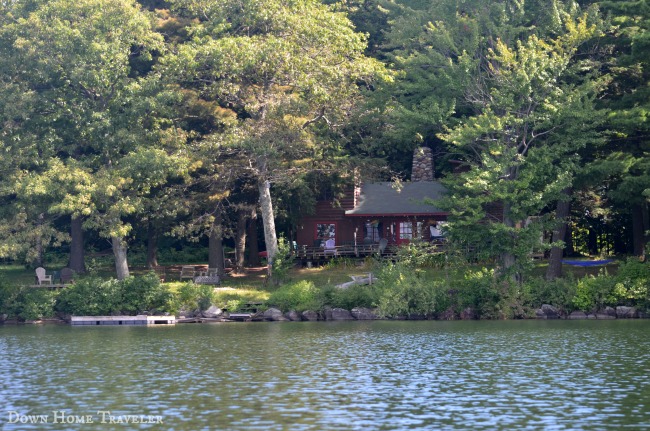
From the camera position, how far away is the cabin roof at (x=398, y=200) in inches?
2169

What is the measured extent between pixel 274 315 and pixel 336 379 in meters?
20.8

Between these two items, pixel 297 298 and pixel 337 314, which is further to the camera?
pixel 297 298

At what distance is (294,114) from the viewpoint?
5006 cm

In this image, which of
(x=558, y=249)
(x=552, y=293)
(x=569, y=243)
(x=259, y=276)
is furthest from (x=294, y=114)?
(x=569, y=243)

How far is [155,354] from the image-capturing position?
30938mm

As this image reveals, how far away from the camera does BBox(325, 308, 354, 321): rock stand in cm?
4456

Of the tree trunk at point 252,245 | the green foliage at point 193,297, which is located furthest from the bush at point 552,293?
the tree trunk at point 252,245

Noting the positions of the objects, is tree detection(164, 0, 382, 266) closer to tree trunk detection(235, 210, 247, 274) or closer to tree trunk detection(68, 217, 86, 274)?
tree trunk detection(235, 210, 247, 274)

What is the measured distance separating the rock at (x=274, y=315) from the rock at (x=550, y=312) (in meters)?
12.6

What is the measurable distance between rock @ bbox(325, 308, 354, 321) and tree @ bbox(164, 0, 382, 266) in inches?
268

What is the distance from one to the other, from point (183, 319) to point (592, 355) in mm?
23046

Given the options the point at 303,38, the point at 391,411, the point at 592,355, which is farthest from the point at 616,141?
the point at 391,411

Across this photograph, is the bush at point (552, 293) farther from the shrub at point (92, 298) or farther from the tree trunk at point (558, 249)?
the shrub at point (92, 298)

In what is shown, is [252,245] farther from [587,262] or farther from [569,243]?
[587,262]
